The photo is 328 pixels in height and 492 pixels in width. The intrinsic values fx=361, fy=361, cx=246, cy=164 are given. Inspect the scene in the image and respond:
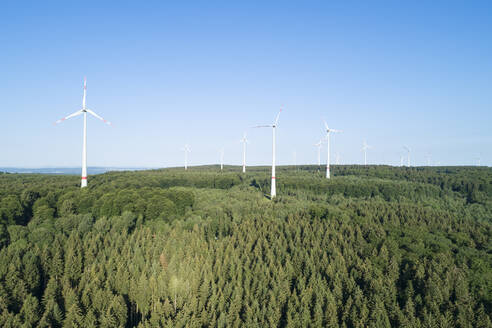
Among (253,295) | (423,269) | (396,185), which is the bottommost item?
(253,295)

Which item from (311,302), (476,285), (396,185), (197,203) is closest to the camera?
(311,302)

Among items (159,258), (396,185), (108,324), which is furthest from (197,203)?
(396,185)

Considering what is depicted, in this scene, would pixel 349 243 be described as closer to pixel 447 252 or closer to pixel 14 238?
pixel 447 252

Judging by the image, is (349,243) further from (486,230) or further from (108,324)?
(108,324)

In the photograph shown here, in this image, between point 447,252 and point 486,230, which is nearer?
point 447,252

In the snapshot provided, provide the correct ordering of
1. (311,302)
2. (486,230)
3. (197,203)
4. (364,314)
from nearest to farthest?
(364,314)
(311,302)
(486,230)
(197,203)

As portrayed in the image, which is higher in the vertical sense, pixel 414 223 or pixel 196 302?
pixel 414 223
